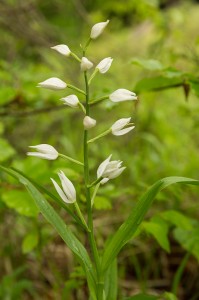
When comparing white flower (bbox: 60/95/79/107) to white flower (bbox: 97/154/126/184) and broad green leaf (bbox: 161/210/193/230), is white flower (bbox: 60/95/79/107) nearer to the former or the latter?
white flower (bbox: 97/154/126/184)

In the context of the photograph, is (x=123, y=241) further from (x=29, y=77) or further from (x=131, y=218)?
(x=29, y=77)

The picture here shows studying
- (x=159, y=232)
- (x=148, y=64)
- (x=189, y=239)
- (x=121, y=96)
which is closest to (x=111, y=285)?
(x=159, y=232)

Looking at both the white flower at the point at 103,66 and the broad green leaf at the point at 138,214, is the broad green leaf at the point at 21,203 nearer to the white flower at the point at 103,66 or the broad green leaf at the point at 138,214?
the broad green leaf at the point at 138,214

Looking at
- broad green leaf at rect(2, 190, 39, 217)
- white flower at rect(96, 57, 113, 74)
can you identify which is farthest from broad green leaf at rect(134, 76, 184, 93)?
broad green leaf at rect(2, 190, 39, 217)

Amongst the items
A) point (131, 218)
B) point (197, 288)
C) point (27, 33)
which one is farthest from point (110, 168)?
point (27, 33)

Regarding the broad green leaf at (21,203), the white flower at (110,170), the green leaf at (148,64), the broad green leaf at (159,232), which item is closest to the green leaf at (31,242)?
the broad green leaf at (21,203)

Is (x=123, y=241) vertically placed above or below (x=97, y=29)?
below

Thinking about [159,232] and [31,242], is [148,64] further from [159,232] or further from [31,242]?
[31,242]
